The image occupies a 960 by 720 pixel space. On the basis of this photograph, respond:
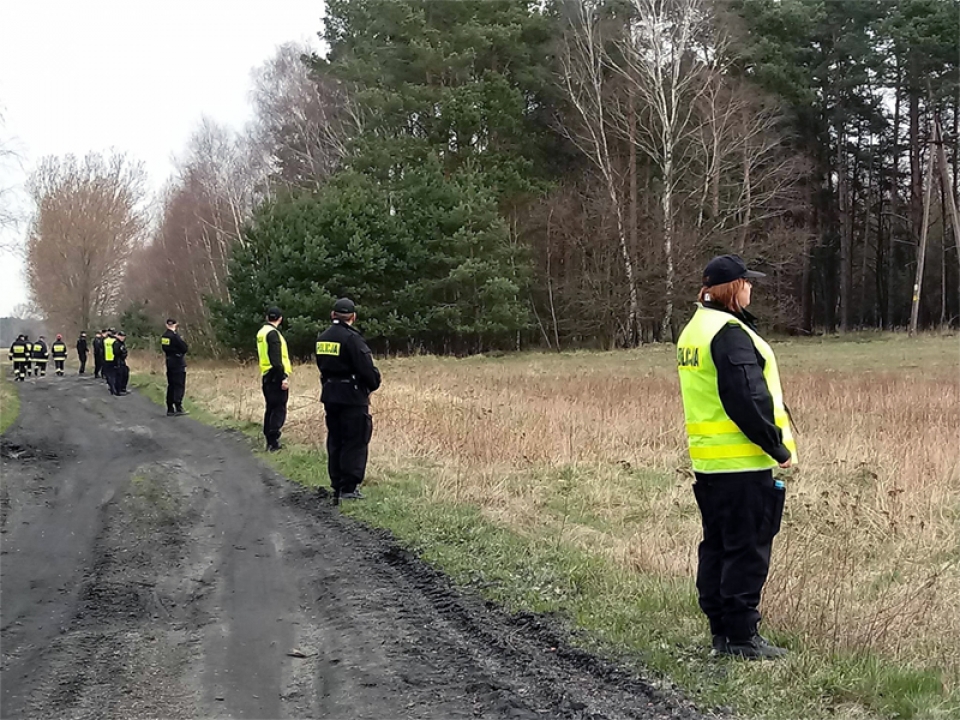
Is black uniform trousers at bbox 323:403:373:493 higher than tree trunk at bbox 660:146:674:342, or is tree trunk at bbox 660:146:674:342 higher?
tree trunk at bbox 660:146:674:342

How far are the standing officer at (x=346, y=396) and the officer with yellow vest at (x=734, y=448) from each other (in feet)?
15.3

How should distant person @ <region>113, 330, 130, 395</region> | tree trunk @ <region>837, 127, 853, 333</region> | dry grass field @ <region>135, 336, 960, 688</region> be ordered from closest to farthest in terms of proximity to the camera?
dry grass field @ <region>135, 336, 960, 688</region>, distant person @ <region>113, 330, 130, 395</region>, tree trunk @ <region>837, 127, 853, 333</region>

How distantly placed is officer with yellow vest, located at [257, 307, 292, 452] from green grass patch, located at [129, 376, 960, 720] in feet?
11.9

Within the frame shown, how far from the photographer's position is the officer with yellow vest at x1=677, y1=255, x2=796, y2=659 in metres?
4.37

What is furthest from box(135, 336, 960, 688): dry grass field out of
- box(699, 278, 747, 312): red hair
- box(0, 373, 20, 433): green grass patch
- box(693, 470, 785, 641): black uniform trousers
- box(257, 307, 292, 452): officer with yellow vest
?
box(0, 373, 20, 433): green grass patch

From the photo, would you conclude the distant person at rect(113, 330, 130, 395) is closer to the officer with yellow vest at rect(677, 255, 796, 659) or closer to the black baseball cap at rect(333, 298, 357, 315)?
the black baseball cap at rect(333, 298, 357, 315)

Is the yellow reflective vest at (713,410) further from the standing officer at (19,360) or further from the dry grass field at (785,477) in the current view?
the standing officer at (19,360)

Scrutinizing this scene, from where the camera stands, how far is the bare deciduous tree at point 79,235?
5022 centimetres

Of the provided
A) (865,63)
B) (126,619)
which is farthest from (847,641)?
(865,63)

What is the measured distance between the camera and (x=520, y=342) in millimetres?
40531

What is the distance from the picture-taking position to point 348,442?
28.9ft

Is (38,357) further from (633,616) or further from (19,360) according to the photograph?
(633,616)

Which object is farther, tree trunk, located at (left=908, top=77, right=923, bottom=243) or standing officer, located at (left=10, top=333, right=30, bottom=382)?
tree trunk, located at (left=908, top=77, right=923, bottom=243)

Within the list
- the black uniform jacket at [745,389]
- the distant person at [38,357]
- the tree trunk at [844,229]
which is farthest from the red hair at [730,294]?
the tree trunk at [844,229]
